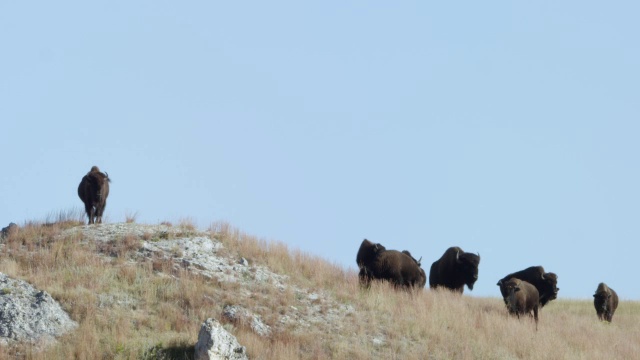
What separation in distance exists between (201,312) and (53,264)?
3.97 m

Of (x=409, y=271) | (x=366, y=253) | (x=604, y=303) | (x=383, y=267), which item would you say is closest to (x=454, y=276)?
(x=409, y=271)

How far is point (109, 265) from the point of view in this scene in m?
23.3

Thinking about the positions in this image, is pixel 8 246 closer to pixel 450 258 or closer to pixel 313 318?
pixel 313 318

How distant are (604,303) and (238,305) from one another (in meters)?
→ 15.4

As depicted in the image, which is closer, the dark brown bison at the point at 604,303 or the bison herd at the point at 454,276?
the bison herd at the point at 454,276

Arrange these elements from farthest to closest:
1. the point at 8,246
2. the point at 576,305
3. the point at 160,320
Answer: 1. the point at 576,305
2. the point at 8,246
3. the point at 160,320

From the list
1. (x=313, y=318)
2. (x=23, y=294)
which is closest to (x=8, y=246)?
(x=23, y=294)

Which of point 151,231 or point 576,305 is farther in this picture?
point 576,305

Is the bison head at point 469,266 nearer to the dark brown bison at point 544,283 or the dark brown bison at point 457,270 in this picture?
the dark brown bison at point 457,270

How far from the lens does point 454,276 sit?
3150cm

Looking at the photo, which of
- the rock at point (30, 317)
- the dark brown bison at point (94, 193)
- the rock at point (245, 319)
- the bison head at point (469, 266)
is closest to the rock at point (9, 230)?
the dark brown bison at point (94, 193)

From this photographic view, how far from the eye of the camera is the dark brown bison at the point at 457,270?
31.0 m

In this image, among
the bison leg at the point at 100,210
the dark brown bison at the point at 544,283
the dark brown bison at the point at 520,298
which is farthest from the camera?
the dark brown bison at the point at 544,283

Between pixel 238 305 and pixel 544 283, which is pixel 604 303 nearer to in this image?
pixel 544 283
